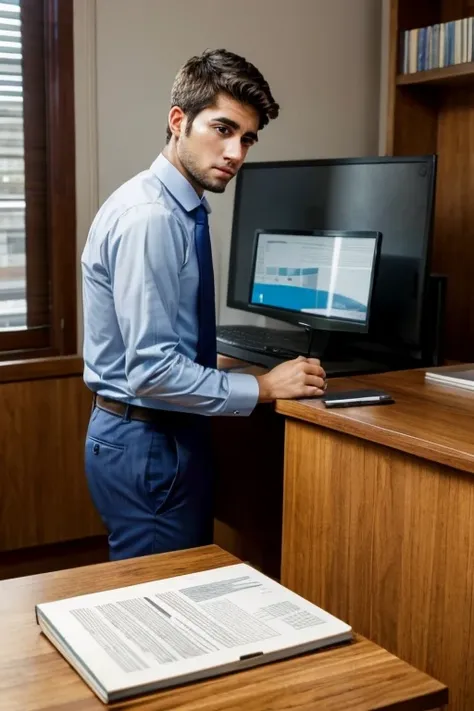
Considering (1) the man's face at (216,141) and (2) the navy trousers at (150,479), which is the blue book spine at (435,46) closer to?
(1) the man's face at (216,141)

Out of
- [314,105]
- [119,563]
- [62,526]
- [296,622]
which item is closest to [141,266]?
[119,563]

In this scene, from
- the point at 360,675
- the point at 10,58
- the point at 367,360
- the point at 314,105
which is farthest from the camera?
the point at 314,105

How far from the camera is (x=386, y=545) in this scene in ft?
6.00

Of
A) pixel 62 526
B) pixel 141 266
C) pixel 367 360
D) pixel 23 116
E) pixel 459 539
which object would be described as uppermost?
pixel 23 116

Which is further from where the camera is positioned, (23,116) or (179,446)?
(23,116)

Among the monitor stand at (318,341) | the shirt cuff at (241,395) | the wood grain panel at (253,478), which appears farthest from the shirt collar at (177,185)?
the wood grain panel at (253,478)

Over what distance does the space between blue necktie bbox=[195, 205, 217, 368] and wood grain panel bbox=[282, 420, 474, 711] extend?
24 centimetres

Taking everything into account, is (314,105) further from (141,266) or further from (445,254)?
(141,266)

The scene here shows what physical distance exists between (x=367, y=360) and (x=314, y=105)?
1260mm

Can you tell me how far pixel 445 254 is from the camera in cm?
345

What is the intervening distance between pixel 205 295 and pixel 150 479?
398 mm

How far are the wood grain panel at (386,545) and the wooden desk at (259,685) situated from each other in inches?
26.8

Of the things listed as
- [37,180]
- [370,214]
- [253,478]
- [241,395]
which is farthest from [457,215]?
[241,395]

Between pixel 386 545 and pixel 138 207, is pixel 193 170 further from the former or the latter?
pixel 386 545
